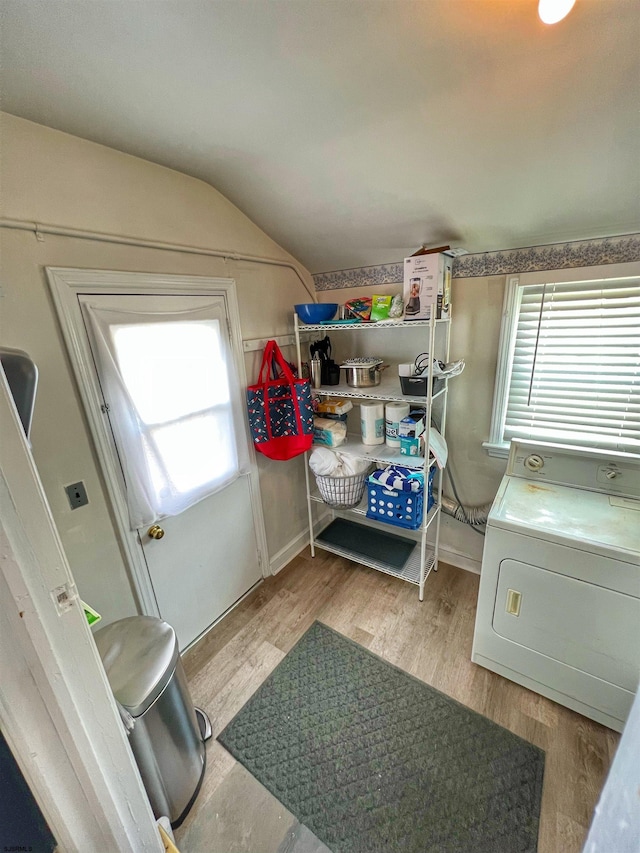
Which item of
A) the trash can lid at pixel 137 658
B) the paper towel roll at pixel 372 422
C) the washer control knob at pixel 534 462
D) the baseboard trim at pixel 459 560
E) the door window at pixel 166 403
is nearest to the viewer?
the trash can lid at pixel 137 658

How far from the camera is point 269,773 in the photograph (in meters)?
1.30

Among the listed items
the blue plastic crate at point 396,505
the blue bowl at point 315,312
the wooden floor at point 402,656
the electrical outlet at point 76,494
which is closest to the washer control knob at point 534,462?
the blue plastic crate at point 396,505

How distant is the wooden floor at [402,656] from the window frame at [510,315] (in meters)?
0.96

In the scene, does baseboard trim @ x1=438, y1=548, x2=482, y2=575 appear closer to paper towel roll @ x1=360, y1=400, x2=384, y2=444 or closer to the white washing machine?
the white washing machine

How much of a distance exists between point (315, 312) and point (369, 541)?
1635 millimetres

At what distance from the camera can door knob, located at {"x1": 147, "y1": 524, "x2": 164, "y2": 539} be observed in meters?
1.53

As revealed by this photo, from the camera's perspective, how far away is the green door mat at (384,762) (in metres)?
1.14

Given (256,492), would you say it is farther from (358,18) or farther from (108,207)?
(358,18)

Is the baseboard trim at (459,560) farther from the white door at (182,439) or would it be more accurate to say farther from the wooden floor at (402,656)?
the white door at (182,439)

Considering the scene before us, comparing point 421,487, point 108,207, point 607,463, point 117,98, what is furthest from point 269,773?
point 117,98

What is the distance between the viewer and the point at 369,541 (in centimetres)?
246

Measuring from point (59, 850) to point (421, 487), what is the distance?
1.69 m

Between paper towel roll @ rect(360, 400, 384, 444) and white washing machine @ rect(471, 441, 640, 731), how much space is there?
2.39ft

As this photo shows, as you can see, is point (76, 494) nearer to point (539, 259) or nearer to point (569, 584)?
point (569, 584)
